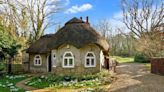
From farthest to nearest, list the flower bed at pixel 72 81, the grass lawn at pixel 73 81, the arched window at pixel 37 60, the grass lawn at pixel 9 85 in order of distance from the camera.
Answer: the arched window at pixel 37 60
the flower bed at pixel 72 81
the grass lawn at pixel 73 81
the grass lawn at pixel 9 85

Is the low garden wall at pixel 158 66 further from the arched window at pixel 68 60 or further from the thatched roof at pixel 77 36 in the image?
the arched window at pixel 68 60

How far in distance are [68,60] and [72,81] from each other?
2.98 m

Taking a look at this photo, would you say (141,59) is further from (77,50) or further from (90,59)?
(77,50)

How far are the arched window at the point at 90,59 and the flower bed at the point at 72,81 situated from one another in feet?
4.88

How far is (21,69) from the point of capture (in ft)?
105

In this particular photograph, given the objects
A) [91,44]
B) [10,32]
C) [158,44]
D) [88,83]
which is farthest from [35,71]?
[10,32]

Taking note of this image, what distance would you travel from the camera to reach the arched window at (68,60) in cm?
2444

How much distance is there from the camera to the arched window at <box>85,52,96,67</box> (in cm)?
2442

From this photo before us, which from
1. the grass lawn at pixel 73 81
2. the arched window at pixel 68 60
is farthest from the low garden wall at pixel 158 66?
the arched window at pixel 68 60

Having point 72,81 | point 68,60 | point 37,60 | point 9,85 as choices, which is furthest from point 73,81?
point 37,60

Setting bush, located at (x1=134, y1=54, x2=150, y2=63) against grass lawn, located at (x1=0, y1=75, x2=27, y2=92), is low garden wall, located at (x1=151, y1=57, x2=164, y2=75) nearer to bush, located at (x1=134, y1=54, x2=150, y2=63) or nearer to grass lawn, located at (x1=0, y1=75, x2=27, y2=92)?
grass lawn, located at (x1=0, y1=75, x2=27, y2=92)

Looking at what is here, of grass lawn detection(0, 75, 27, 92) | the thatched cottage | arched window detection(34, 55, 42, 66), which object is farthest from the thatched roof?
arched window detection(34, 55, 42, 66)

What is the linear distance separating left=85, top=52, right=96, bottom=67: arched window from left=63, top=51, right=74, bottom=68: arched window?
146cm

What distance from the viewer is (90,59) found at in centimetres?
2453
